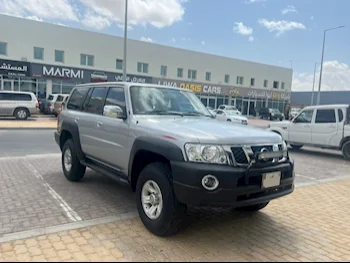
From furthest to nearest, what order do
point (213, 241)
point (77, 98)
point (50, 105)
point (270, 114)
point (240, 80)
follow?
point (240, 80) < point (270, 114) < point (50, 105) < point (77, 98) < point (213, 241)

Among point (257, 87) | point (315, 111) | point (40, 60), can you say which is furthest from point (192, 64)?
point (315, 111)

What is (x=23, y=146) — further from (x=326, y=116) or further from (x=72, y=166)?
(x=326, y=116)

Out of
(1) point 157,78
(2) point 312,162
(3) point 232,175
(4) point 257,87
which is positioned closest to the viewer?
(3) point 232,175

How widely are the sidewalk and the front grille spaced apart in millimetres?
1005

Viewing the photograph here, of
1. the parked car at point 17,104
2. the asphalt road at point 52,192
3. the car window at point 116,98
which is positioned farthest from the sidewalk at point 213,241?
the parked car at point 17,104

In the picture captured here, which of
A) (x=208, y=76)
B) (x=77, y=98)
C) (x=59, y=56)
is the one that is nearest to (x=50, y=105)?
(x=59, y=56)

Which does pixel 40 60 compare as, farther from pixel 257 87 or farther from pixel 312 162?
pixel 257 87

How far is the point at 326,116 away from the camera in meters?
11.1

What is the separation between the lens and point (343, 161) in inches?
413

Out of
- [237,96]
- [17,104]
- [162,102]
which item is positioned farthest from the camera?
[237,96]

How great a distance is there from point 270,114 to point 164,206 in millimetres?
39473

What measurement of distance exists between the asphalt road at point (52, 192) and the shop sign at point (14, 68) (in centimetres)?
1928

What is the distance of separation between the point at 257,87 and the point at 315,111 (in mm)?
35001

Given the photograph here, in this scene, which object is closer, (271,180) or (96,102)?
(271,180)
